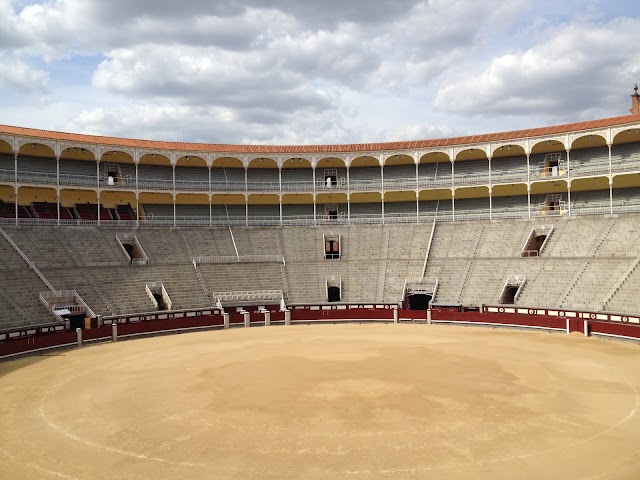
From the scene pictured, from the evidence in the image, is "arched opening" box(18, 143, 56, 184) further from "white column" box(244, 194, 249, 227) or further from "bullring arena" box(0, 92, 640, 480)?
"white column" box(244, 194, 249, 227)

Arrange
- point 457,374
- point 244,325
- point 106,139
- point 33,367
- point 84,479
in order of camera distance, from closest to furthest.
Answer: point 84,479 → point 457,374 → point 33,367 → point 244,325 → point 106,139

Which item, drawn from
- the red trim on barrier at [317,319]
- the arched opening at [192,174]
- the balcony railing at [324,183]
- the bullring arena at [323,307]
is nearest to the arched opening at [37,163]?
the balcony railing at [324,183]

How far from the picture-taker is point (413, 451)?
12508 millimetres

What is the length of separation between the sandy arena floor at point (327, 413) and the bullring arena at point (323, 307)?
0.09 meters

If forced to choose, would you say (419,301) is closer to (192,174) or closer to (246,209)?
(246,209)

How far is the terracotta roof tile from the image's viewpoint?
40.8 meters

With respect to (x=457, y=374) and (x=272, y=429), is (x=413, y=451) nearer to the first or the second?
(x=272, y=429)

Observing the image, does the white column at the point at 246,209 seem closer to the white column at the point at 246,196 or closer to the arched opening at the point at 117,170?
the white column at the point at 246,196

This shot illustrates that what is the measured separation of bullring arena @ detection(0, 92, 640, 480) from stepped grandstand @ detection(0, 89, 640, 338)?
0.20 meters

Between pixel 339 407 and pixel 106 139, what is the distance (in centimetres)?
3785

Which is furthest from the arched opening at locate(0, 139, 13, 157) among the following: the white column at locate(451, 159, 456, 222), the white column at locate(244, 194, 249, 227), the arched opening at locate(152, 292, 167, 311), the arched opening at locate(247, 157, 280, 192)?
the white column at locate(451, 159, 456, 222)

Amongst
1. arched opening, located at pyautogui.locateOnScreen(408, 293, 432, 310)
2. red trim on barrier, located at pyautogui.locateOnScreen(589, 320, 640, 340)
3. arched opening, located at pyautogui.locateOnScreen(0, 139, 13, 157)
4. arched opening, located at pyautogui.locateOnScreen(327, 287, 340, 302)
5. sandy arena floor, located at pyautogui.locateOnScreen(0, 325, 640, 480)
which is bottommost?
sandy arena floor, located at pyautogui.locateOnScreen(0, 325, 640, 480)

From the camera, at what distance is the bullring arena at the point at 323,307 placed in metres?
13.2

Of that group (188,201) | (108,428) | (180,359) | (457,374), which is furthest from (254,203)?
(108,428)
